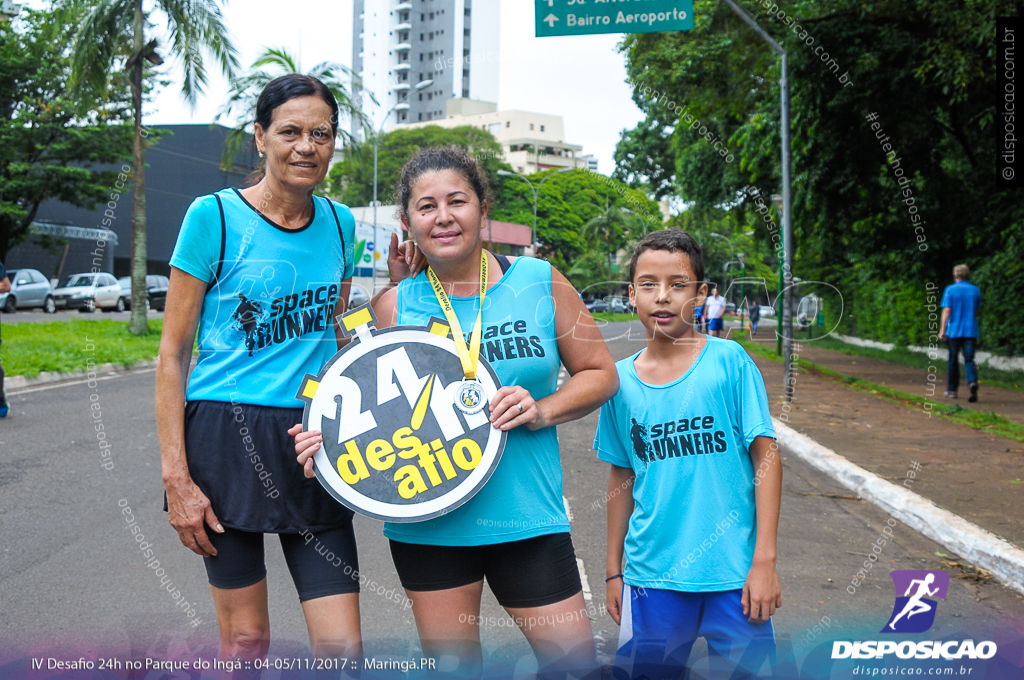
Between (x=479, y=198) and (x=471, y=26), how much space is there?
71.8m

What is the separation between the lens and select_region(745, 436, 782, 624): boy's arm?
6.70ft

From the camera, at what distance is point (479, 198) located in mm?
2109

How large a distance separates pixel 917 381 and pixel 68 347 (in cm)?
1483

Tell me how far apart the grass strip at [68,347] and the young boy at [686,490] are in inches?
342

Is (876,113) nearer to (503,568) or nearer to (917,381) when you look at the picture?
(917,381)

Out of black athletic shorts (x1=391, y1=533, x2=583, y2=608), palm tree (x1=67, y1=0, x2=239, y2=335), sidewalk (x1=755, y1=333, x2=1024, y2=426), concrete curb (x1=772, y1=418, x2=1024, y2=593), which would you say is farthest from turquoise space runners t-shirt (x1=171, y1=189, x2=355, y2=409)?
palm tree (x1=67, y1=0, x2=239, y2=335)

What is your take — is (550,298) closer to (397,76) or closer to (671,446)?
(671,446)

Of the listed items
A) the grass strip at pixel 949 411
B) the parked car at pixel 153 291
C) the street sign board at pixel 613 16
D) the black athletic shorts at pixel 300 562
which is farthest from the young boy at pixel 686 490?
the parked car at pixel 153 291

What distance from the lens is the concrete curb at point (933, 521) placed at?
4484mm

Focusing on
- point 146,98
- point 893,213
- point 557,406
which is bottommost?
point 557,406

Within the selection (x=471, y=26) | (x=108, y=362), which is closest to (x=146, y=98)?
(x=108, y=362)

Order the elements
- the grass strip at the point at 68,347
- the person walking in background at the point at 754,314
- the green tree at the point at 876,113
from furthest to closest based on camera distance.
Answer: the grass strip at the point at 68,347, the green tree at the point at 876,113, the person walking in background at the point at 754,314

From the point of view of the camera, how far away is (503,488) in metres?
2.01

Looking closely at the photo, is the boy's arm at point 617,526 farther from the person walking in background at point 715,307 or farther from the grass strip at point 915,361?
the grass strip at point 915,361
